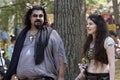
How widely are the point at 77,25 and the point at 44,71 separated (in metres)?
2.30

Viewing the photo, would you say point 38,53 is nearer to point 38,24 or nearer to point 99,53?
point 38,24

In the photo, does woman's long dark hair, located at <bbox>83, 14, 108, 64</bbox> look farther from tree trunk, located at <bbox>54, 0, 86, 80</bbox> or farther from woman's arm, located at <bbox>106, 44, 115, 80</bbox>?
tree trunk, located at <bbox>54, 0, 86, 80</bbox>

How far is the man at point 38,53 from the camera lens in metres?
5.09

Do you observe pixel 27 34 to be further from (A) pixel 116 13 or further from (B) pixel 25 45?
(A) pixel 116 13

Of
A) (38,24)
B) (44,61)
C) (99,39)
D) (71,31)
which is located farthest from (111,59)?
(71,31)

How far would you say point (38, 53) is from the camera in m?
5.10

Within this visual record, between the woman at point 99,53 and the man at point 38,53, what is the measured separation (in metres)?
Answer: 0.35

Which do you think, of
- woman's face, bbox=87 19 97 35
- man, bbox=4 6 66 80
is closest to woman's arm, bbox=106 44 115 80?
woman's face, bbox=87 19 97 35

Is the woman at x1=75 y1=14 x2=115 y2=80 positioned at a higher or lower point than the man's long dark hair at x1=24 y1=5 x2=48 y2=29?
lower

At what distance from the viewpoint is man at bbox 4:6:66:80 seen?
5094 mm

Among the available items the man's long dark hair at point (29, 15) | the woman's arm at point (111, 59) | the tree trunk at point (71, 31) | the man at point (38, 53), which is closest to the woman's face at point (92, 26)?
the woman's arm at point (111, 59)

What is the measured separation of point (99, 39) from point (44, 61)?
29.5 inches

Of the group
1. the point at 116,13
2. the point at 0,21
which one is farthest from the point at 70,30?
the point at 116,13

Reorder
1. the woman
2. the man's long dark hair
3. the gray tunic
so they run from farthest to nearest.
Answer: the man's long dark hair → the woman → the gray tunic
